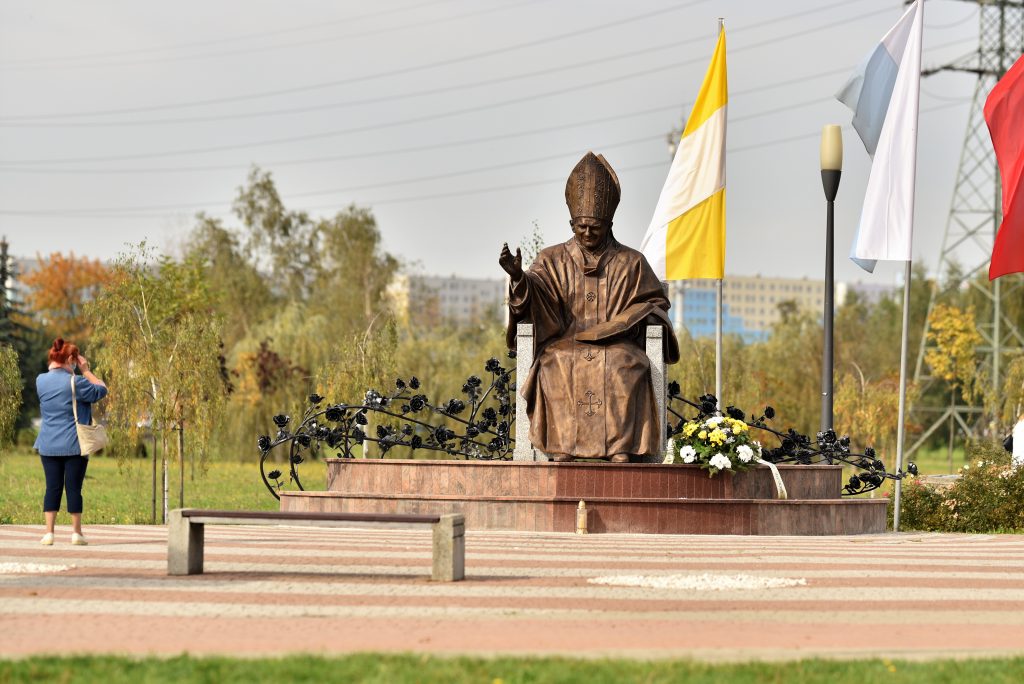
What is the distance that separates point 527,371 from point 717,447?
251 cm

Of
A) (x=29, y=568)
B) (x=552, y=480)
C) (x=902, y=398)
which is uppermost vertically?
(x=902, y=398)

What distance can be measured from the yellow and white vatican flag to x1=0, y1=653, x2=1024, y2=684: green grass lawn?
50.6ft

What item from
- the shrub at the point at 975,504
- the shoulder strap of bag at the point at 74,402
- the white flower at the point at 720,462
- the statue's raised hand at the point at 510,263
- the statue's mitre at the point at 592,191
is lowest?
the shrub at the point at 975,504

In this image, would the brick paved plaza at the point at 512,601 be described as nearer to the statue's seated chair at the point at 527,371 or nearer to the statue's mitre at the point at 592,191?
the statue's seated chair at the point at 527,371

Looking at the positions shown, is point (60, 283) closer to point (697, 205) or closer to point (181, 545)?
point (697, 205)

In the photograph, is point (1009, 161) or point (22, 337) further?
point (22, 337)

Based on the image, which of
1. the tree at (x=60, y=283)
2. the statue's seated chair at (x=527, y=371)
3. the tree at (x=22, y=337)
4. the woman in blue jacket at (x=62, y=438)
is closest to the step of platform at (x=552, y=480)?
the statue's seated chair at (x=527, y=371)

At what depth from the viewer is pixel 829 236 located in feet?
73.6

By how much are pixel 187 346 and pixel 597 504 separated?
6.53m

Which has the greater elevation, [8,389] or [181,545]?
[8,389]

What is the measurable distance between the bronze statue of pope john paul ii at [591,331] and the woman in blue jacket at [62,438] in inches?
220

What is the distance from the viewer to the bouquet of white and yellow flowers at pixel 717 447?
17906 mm

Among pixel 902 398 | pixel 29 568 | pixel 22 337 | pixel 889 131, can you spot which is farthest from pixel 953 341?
pixel 29 568

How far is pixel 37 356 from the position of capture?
59.6 m
